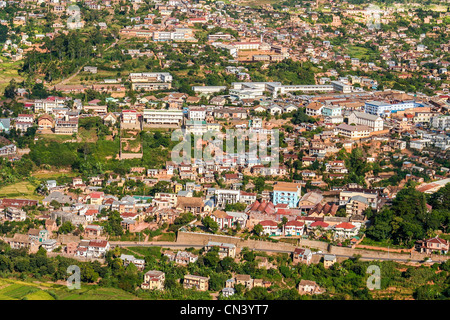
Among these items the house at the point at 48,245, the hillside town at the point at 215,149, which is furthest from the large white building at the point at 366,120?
the house at the point at 48,245

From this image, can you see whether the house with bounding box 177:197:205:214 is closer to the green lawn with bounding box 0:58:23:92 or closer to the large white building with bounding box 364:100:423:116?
the large white building with bounding box 364:100:423:116

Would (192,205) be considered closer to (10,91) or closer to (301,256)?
(301,256)

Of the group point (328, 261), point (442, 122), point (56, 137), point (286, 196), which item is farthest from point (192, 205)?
point (442, 122)

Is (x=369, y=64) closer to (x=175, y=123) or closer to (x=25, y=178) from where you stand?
(x=175, y=123)

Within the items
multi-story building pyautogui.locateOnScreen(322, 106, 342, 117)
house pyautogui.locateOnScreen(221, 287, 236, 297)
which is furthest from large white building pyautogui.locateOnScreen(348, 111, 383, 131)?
house pyautogui.locateOnScreen(221, 287, 236, 297)

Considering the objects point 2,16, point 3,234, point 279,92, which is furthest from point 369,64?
point 3,234

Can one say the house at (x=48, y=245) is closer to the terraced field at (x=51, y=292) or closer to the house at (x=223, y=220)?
the terraced field at (x=51, y=292)
